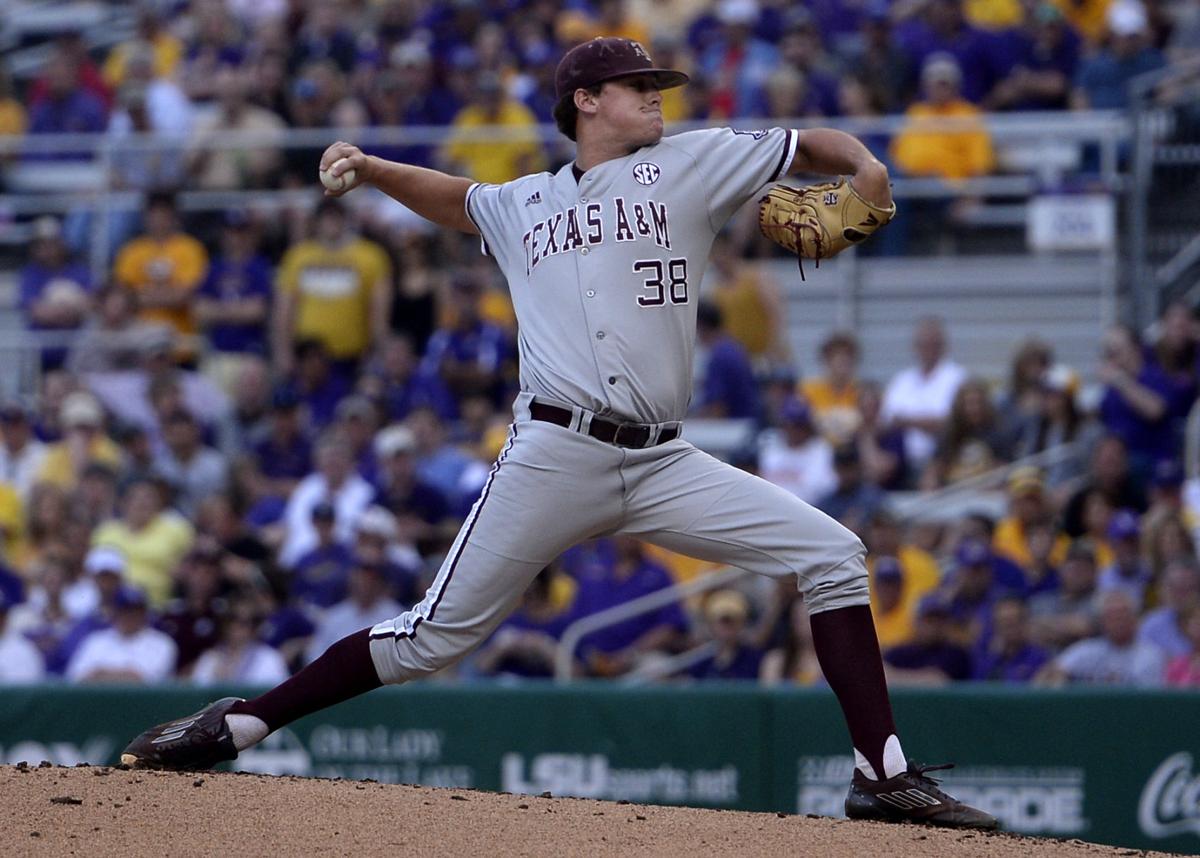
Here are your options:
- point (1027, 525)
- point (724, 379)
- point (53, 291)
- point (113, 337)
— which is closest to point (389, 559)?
point (724, 379)

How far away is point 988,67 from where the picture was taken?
13250mm

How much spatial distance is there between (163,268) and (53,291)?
0.77m

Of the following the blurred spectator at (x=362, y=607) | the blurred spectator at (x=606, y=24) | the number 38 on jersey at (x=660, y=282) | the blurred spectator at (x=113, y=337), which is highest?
the blurred spectator at (x=606, y=24)

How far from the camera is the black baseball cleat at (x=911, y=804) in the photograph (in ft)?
17.3

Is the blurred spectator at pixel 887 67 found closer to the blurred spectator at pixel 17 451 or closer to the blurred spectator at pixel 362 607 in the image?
the blurred spectator at pixel 362 607

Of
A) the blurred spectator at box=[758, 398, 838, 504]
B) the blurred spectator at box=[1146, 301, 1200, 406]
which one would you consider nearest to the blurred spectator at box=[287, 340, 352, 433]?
the blurred spectator at box=[758, 398, 838, 504]

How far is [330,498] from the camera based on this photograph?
11.5 m

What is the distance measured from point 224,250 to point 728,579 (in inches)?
201

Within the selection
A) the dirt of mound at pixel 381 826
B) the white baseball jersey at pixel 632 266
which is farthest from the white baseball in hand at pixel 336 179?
the dirt of mound at pixel 381 826

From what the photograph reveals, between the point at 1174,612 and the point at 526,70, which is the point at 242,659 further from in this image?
the point at 526,70

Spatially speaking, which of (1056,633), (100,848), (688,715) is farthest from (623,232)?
(1056,633)

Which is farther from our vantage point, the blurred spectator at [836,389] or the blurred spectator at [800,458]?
the blurred spectator at [836,389]

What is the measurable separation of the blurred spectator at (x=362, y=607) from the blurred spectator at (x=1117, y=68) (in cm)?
567

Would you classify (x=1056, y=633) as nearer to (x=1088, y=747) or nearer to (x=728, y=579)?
(x=1088, y=747)
